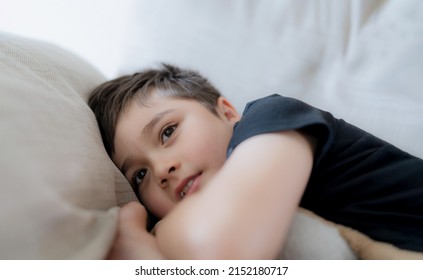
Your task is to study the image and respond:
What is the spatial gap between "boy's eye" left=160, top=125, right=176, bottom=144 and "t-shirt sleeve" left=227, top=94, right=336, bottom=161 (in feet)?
0.44

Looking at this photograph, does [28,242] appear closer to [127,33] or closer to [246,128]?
[246,128]

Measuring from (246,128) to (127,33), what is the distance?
55 cm

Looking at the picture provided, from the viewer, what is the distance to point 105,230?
0.49 meters

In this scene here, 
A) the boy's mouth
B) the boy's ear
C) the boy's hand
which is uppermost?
the boy's ear

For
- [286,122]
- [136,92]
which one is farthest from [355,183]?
[136,92]

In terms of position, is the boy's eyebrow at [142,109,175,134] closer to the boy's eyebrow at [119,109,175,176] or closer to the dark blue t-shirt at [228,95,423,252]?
the boy's eyebrow at [119,109,175,176]

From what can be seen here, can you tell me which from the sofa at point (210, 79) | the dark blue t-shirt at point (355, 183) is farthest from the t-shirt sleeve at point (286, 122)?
the sofa at point (210, 79)

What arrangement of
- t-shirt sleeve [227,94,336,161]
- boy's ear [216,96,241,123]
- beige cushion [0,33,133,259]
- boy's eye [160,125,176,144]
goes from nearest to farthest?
1. beige cushion [0,33,133,259]
2. t-shirt sleeve [227,94,336,161]
3. boy's eye [160,125,176,144]
4. boy's ear [216,96,241,123]

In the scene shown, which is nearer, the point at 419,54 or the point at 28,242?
the point at 28,242

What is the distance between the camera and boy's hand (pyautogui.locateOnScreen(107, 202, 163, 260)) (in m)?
0.50

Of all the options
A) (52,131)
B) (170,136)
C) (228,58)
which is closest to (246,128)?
(170,136)

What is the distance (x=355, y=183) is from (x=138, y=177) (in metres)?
0.36

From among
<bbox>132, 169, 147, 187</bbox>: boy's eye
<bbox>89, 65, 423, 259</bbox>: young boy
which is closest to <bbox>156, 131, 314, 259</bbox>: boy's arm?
<bbox>89, 65, 423, 259</bbox>: young boy

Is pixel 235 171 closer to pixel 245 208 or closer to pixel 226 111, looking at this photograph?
pixel 245 208
